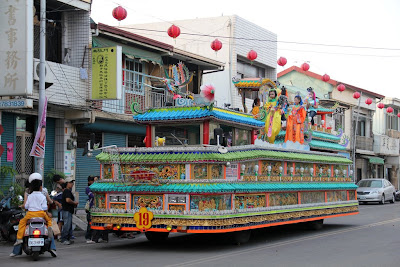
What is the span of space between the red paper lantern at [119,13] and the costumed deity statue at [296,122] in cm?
576

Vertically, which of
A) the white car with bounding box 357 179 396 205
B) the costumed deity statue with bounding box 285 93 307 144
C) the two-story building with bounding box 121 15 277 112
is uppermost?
the two-story building with bounding box 121 15 277 112

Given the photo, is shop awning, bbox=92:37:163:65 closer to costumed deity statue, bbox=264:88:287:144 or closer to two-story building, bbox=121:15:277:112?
two-story building, bbox=121:15:277:112

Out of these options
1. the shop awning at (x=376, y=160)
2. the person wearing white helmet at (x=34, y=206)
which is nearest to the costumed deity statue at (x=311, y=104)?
the person wearing white helmet at (x=34, y=206)

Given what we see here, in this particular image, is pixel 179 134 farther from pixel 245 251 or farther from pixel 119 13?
pixel 119 13

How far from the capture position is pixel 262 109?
1501 centimetres

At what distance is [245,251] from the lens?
12.0 meters

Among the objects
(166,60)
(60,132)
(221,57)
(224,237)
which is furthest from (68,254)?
(221,57)

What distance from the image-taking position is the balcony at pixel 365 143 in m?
45.2

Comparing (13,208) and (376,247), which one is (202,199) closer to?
(376,247)

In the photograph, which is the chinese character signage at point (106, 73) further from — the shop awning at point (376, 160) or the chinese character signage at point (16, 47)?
the shop awning at point (376, 160)

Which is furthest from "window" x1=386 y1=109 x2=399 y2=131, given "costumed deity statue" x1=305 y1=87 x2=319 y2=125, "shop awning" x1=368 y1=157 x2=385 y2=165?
"costumed deity statue" x1=305 y1=87 x2=319 y2=125

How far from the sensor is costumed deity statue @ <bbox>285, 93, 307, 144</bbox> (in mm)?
16344

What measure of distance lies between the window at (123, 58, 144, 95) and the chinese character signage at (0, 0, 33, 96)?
24.1 ft

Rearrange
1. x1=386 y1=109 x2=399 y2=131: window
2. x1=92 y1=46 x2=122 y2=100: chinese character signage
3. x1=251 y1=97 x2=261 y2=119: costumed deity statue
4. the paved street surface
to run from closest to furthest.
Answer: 1. the paved street surface
2. x1=251 y1=97 x2=261 y2=119: costumed deity statue
3. x1=92 y1=46 x2=122 y2=100: chinese character signage
4. x1=386 y1=109 x2=399 y2=131: window
